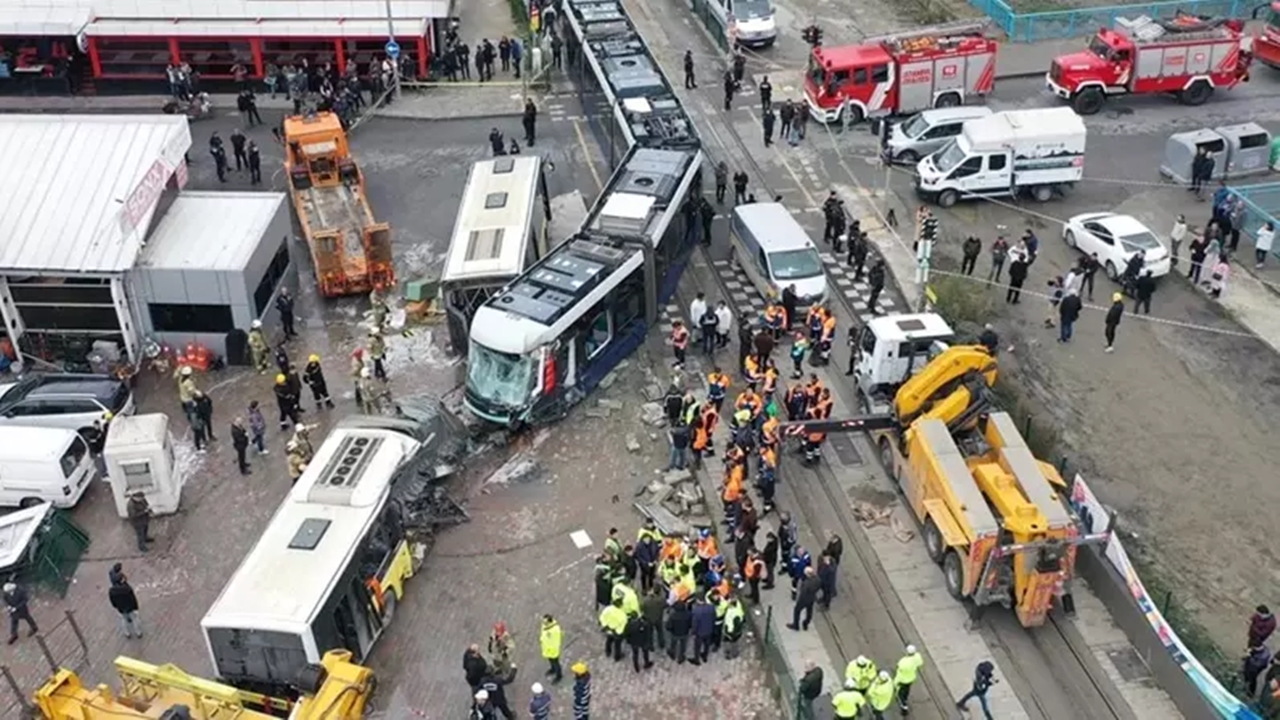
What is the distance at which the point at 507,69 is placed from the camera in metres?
45.8

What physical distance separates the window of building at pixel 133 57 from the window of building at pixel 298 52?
128 inches

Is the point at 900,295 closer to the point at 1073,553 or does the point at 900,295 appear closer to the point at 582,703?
the point at 1073,553

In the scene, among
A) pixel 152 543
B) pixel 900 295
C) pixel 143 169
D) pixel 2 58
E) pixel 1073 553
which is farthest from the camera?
pixel 2 58

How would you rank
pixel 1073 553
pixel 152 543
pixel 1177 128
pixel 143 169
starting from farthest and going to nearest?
pixel 1177 128 → pixel 143 169 → pixel 152 543 → pixel 1073 553

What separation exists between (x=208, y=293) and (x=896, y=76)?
71.9ft

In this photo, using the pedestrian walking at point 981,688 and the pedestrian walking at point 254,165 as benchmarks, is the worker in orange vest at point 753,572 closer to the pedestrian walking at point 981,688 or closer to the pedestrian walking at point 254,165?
the pedestrian walking at point 981,688

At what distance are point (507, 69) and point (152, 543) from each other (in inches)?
1002

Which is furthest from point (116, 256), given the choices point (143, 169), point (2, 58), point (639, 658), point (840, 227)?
point (2, 58)

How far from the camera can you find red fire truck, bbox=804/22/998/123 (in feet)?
132

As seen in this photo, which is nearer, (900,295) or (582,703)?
(582,703)

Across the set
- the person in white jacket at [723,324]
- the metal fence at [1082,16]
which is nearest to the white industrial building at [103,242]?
the person in white jacket at [723,324]

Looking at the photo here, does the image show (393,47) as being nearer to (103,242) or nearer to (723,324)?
(103,242)

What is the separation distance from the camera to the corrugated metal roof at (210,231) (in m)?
29.3

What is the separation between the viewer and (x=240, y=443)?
85.4ft
